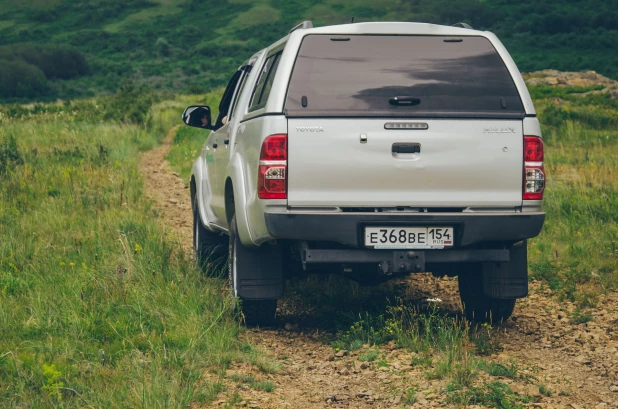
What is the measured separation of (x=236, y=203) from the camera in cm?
593

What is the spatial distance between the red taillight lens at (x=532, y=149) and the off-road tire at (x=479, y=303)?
104 cm

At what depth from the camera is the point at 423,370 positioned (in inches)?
198

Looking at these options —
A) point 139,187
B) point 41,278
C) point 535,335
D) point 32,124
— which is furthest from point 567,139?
point 41,278

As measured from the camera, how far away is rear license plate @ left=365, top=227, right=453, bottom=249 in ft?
17.7

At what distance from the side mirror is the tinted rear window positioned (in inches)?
87.1

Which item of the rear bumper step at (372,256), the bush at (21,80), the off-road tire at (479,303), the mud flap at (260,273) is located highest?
the rear bumper step at (372,256)

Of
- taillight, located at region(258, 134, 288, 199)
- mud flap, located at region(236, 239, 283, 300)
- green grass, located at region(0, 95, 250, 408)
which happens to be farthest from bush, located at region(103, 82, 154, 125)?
taillight, located at region(258, 134, 288, 199)

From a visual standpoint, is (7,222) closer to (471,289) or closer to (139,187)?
(139,187)

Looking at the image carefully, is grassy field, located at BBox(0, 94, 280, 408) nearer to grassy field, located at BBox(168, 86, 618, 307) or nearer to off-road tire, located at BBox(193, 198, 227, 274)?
off-road tire, located at BBox(193, 198, 227, 274)

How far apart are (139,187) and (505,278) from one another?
7.25 metres

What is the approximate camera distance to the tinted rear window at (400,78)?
211 inches

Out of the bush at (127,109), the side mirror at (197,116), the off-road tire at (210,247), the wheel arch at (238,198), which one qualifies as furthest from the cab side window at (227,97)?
the bush at (127,109)

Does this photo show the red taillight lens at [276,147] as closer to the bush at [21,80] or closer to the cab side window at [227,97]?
the cab side window at [227,97]

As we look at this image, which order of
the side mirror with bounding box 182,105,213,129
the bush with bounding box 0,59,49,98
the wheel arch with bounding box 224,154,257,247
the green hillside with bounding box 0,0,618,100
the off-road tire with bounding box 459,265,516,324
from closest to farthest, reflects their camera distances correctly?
the wheel arch with bounding box 224,154,257,247 < the off-road tire with bounding box 459,265,516,324 < the side mirror with bounding box 182,105,213,129 < the bush with bounding box 0,59,49,98 < the green hillside with bounding box 0,0,618,100
